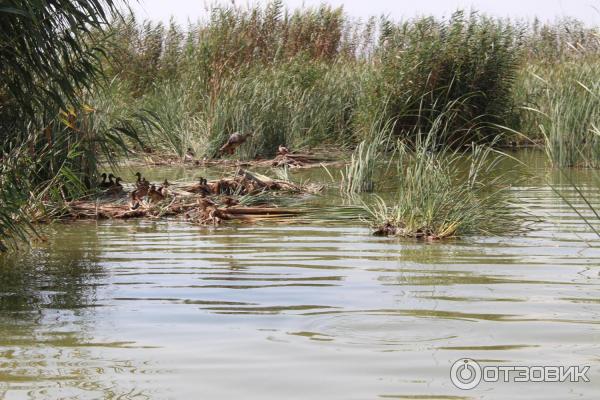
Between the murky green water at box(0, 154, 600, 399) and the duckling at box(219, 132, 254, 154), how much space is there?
5.35m

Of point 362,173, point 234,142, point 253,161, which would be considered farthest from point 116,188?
point 253,161

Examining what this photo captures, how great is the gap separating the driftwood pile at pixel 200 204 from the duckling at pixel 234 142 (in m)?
2.85

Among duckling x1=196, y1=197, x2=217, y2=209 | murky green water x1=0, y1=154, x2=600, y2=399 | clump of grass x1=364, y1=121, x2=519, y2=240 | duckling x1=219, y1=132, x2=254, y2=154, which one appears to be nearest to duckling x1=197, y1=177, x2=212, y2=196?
duckling x1=196, y1=197, x2=217, y2=209

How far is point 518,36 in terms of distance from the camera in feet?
51.9

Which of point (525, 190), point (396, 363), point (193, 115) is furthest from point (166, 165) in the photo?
point (396, 363)

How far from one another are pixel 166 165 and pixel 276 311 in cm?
855

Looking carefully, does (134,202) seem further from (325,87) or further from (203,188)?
(325,87)

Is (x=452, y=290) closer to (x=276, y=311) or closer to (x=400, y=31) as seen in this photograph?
(x=276, y=311)

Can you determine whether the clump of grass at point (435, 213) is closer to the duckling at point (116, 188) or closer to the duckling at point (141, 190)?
the duckling at point (141, 190)

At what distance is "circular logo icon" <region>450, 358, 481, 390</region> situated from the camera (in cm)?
333

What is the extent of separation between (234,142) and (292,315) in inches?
320

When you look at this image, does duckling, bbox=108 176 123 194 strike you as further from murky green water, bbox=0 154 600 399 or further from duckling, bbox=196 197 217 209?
murky green water, bbox=0 154 600 399

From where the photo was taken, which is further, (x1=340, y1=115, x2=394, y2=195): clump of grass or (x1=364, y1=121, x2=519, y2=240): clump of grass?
(x1=340, y1=115, x2=394, y2=195): clump of grass

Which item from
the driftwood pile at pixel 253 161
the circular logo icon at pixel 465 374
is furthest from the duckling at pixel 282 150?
the circular logo icon at pixel 465 374
